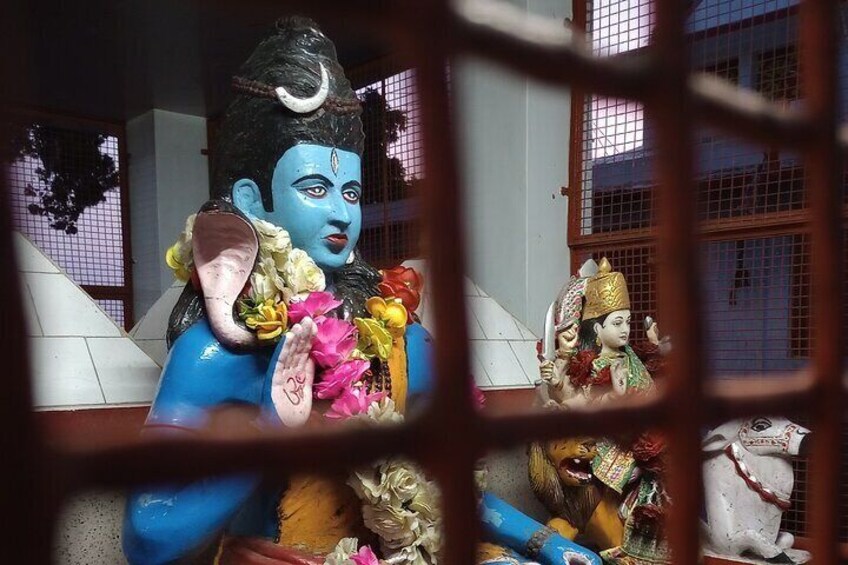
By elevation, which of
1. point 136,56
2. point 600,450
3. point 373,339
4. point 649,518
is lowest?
point 649,518

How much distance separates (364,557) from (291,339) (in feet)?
1.01

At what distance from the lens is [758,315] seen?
1.58m

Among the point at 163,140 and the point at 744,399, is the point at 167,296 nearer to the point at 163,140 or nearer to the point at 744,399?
the point at 744,399

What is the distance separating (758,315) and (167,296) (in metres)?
1.30

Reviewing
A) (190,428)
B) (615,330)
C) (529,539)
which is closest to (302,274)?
(190,428)

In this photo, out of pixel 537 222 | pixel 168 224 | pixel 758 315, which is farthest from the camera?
pixel 168 224

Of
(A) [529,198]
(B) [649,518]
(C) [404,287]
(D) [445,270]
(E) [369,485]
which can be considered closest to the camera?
(D) [445,270]

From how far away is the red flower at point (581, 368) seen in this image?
136 cm

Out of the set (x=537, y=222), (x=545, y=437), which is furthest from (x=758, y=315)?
(x=545, y=437)

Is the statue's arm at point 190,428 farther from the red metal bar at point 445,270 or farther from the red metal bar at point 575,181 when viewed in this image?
the red metal bar at point 575,181

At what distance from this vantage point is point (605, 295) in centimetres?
142

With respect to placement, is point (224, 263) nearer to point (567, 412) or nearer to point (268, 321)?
point (268, 321)

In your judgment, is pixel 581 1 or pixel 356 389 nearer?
pixel 356 389

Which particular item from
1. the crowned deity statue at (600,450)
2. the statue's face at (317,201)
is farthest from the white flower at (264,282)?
the crowned deity statue at (600,450)
